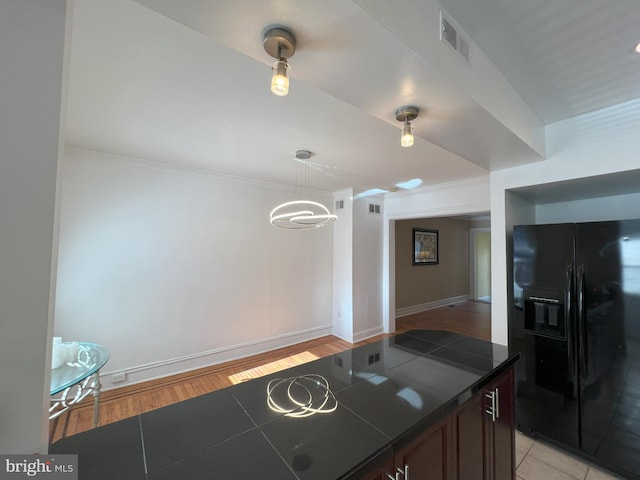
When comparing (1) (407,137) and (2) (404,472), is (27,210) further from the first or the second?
(1) (407,137)

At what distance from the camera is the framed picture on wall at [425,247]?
6.13 metres

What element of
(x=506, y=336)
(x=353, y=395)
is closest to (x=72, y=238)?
(x=353, y=395)

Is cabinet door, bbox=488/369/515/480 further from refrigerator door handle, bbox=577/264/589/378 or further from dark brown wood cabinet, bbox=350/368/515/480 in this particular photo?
refrigerator door handle, bbox=577/264/589/378

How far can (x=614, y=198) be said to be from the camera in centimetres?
250

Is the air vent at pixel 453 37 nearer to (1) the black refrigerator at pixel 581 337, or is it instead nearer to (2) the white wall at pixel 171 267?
(1) the black refrigerator at pixel 581 337

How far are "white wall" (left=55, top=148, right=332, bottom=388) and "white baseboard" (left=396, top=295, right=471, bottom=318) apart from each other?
8.72ft

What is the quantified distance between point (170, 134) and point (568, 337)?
371 centimetres

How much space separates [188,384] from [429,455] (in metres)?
2.89

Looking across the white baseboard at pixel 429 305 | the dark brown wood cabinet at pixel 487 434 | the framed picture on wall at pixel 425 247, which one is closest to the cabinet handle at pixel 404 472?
the dark brown wood cabinet at pixel 487 434

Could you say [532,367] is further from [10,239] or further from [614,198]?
[10,239]

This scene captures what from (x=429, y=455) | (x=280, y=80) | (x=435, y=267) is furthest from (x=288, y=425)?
(x=435, y=267)

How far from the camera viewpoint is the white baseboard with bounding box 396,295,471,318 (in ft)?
19.7

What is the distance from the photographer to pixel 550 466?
77.1 inches

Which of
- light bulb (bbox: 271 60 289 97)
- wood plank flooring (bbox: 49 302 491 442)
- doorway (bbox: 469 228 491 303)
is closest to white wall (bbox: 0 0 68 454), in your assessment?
light bulb (bbox: 271 60 289 97)
